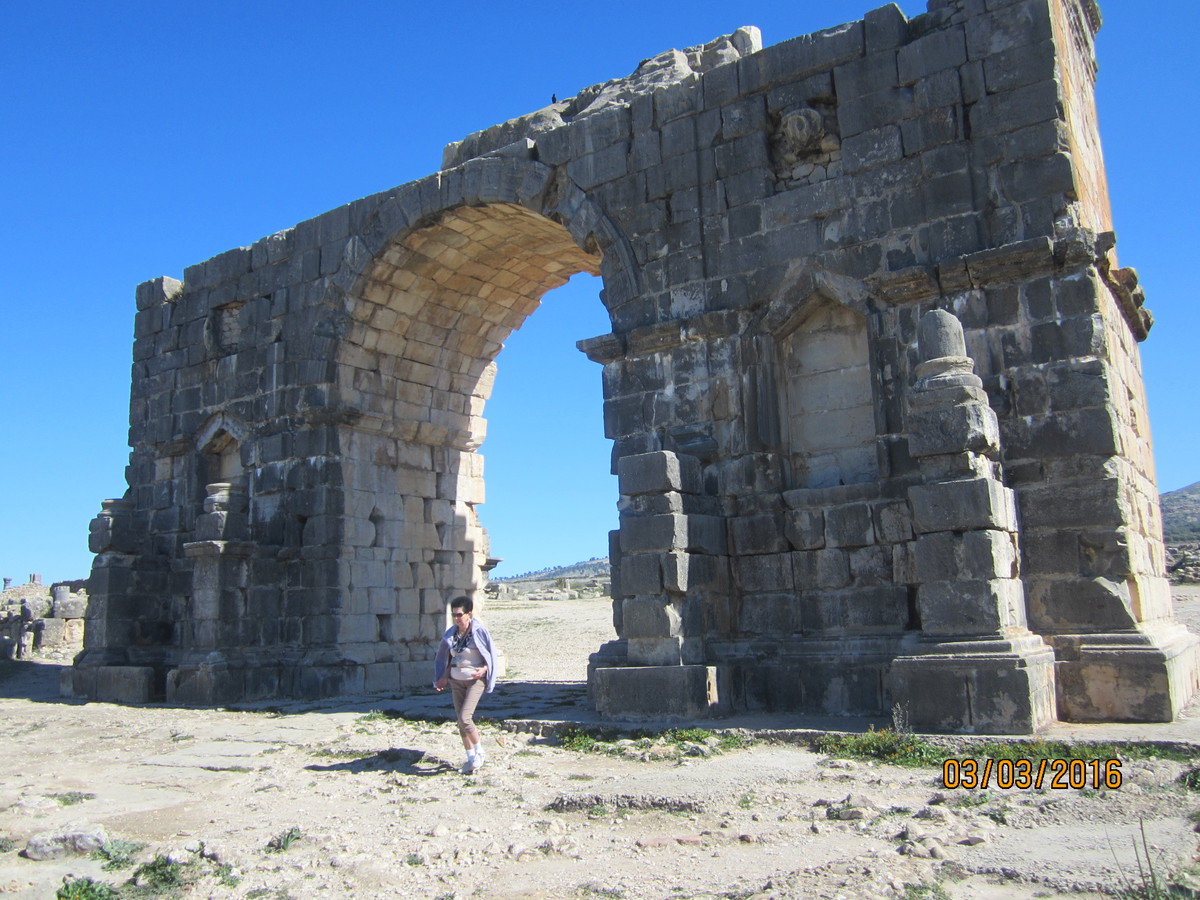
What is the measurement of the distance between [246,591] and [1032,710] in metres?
8.57

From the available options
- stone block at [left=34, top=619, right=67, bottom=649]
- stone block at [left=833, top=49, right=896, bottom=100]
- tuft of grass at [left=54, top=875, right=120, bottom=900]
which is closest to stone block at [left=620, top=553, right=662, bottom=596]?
stone block at [left=833, top=49, right=896, bottom=100]

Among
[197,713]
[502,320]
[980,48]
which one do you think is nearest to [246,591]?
[197,713]

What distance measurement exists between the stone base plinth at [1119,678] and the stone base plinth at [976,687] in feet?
1.32

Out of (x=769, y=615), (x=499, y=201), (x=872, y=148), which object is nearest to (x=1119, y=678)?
(x=769, y=615)

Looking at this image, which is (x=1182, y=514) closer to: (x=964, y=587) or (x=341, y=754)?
(x=964, y=587)

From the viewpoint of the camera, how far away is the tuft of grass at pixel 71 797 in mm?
6625

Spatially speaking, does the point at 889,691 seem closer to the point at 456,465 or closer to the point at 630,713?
the point at 630,713

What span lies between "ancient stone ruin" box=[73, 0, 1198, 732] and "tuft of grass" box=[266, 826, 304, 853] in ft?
11.0

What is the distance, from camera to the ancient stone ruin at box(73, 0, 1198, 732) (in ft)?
24.0

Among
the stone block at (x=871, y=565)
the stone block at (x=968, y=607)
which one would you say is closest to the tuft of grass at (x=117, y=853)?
the stone block at (x=968, y=607)

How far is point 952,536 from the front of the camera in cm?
690

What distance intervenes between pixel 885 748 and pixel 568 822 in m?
2.13

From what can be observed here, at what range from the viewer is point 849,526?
848cm
